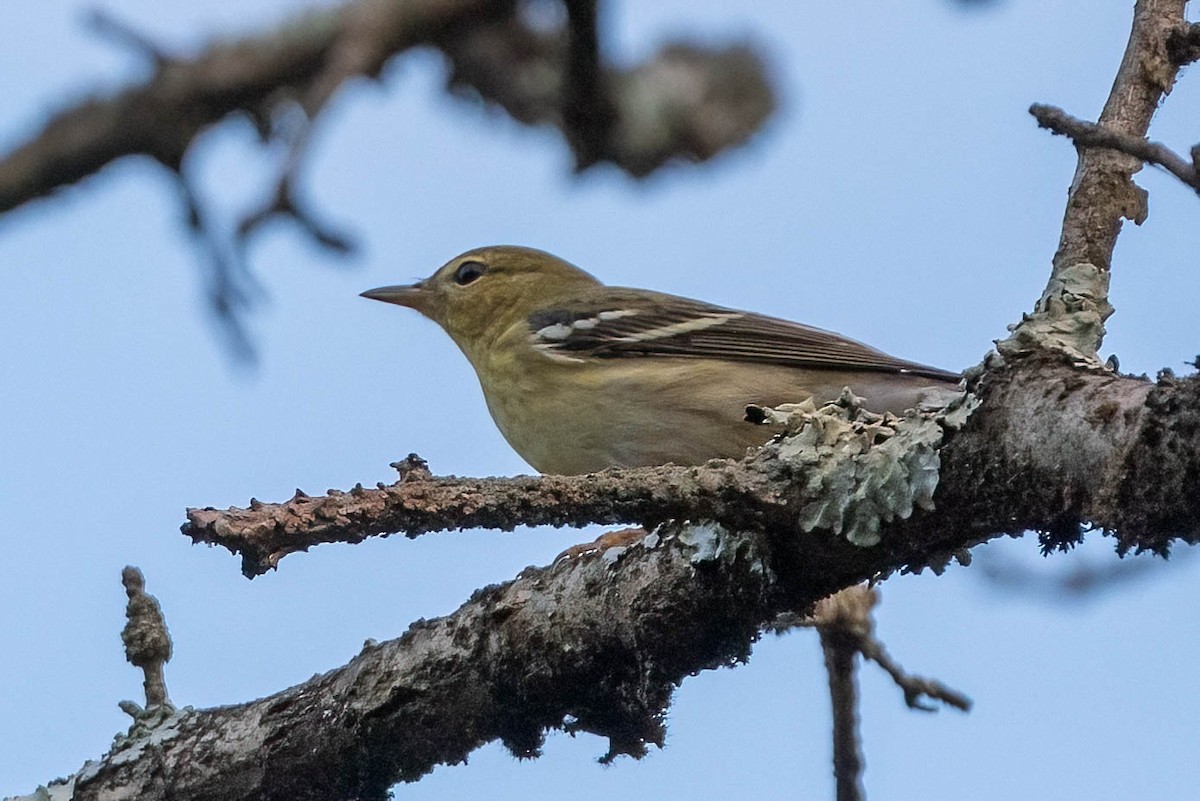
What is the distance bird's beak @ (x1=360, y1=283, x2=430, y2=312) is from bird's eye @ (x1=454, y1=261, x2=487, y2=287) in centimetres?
24

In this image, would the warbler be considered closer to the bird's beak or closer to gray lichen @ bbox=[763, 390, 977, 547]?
the bird's beak

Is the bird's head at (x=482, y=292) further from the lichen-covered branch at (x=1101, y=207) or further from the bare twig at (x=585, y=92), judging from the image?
the lichen-covered branch at (x=1101, y=207)

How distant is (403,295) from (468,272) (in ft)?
1.56

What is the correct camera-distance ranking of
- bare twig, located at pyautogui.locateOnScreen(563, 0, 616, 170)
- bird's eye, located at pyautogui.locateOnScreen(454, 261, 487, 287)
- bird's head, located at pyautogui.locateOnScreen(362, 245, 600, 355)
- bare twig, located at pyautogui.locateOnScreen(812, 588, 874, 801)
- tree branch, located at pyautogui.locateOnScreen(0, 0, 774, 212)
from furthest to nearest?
bird's eye, located at pyautogui.locateOnScreen(454, 261, 487, 287) < bird's head, located at pyautogui.locateOnScreen(362, 245, 600, 355) < bare twig, located at pyautogui.locateOnScreen(563, 0, 616, 170) < tree branch, located at pyautogui.locateOnScreen(0, 0, 774, 212) < bare twig, located at pyautogui.locateOnScreen(812, 588, 874, 801)

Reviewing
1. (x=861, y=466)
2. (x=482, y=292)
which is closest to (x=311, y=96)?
(x=861, y=466)

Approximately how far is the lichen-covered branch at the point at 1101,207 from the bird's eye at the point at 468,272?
556 centimetres

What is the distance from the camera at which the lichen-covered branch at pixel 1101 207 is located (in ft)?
12.2

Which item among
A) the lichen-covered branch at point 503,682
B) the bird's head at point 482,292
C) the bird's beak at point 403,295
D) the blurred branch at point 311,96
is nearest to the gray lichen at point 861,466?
the lichen-covered branch at point 503,682

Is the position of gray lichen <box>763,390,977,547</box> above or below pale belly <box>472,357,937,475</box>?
below

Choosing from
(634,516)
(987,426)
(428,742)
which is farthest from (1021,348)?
(428,742)

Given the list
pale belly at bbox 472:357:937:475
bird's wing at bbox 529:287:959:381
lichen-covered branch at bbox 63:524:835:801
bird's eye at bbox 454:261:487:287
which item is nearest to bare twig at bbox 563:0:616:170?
bird's wing at bbox 529:287:959:381

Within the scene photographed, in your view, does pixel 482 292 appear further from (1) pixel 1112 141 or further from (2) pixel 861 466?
(1) pixel 1112 141

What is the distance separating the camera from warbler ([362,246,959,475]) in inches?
265

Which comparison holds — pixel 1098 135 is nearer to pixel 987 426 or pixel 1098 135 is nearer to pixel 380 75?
pixel 987 426
